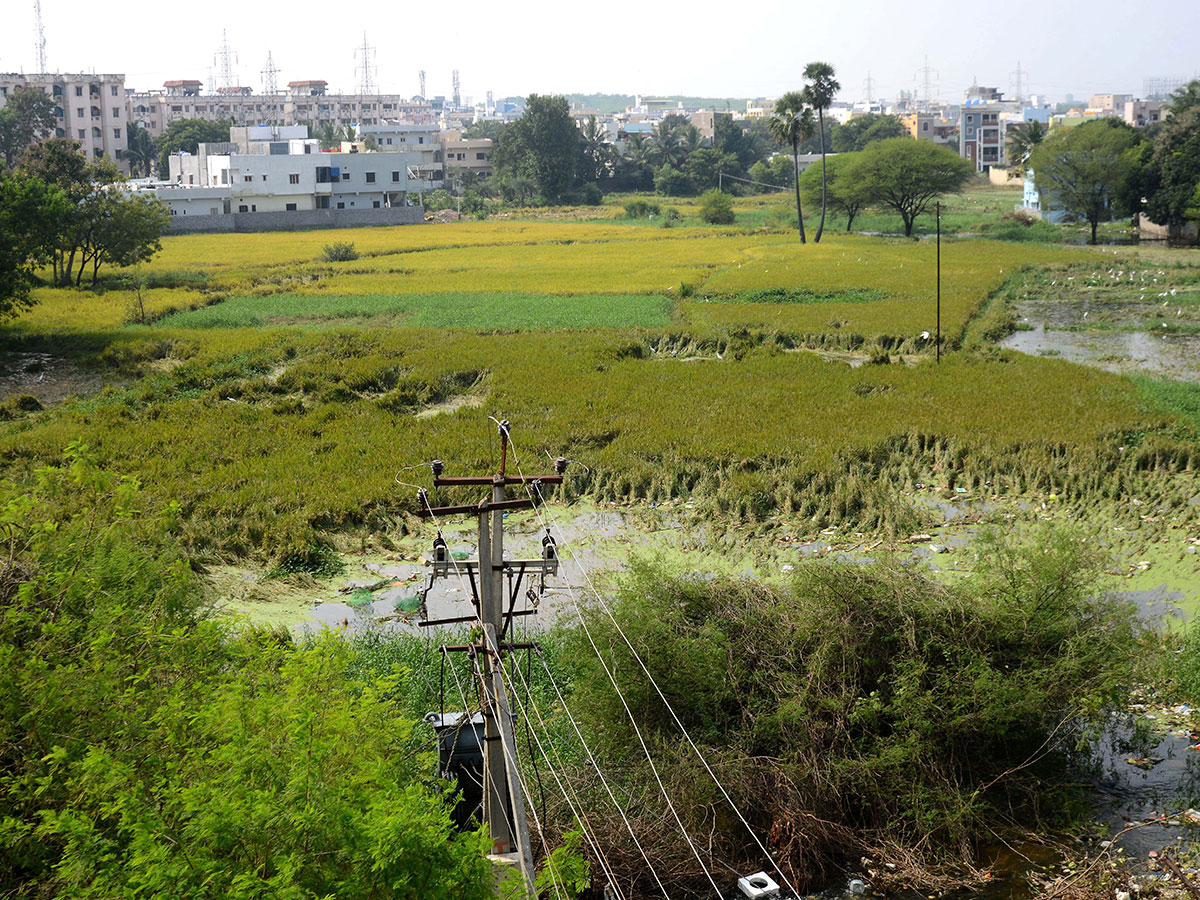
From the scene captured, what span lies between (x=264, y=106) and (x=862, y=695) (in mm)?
153407

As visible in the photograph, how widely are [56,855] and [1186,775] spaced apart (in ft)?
32.0

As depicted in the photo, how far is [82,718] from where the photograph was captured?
22.5 feet

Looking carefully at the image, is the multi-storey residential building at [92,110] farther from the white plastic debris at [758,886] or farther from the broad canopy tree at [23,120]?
the white plastic debris at [758,886]

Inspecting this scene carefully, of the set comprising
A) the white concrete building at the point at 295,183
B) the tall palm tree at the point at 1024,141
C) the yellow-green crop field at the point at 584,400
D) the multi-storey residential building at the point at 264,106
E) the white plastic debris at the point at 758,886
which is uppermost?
the multi-storey residential building at the point at 264,106

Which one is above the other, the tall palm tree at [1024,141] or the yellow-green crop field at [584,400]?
the tall palm tree at [1024,141]

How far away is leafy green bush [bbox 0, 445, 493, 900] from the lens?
531 centimetres

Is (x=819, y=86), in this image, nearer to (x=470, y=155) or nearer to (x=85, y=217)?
(x=85, y=217)

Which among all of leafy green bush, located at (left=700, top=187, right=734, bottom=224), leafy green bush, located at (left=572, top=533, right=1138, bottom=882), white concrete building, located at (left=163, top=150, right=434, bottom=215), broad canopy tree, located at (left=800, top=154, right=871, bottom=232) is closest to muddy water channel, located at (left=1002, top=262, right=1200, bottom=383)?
leafy green bush, located at (left=572, top=533, right=1138, bottom=882)

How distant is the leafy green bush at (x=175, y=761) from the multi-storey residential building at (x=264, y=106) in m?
135

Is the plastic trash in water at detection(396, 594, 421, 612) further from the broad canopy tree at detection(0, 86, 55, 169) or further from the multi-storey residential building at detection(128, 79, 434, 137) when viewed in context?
the multi-storey residential building at detection(128, 79, 434, 137)

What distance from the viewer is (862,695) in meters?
10.2

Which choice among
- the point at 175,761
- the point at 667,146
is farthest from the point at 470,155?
the point at 175,761

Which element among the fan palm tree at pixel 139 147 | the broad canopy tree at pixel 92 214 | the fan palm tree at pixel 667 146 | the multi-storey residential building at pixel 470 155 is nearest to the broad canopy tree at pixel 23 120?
the fan palm tree at pixel 139 147

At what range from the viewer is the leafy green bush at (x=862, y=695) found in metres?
9.54
